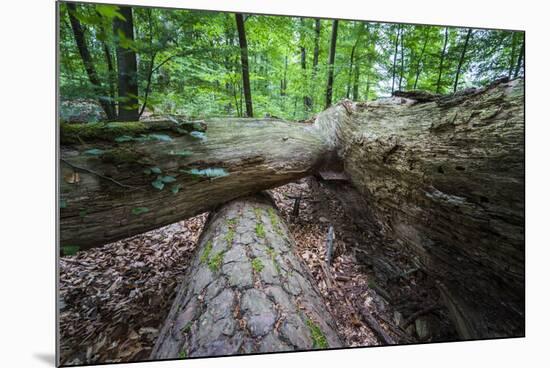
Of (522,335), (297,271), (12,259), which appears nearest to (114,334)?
(12,259)

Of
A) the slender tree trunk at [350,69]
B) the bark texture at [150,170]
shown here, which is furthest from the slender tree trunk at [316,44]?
the bark texture at [150,170]

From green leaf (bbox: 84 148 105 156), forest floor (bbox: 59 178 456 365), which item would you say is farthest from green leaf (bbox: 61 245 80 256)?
green leaf (bbox: 84 148 105 156)

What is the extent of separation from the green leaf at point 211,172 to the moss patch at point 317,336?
1110 millimetres

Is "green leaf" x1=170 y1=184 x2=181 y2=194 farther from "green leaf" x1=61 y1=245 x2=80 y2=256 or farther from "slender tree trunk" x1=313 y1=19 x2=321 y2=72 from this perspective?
"slender tree trunk" x1=313 y1=19 x2=321 y2=72

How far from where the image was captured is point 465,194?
1357mm

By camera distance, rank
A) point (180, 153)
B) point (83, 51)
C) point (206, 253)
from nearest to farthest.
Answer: point (83, 51) < point (206, 253) < point (180, 153)

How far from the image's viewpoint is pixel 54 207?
129cm

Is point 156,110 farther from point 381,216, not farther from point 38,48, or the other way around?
point 381,216

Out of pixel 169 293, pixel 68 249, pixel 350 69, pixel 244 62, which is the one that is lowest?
pixel 169 293

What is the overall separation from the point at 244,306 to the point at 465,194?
1314 mm

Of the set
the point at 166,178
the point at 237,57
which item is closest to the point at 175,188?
the point at 166,178

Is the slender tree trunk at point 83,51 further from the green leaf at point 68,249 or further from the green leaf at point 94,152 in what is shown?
the green leaf at point 68,249

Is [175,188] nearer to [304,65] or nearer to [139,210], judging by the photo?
[139,210]

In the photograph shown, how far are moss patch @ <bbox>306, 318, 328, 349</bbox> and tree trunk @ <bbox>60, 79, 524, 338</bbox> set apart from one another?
94 centimetres
